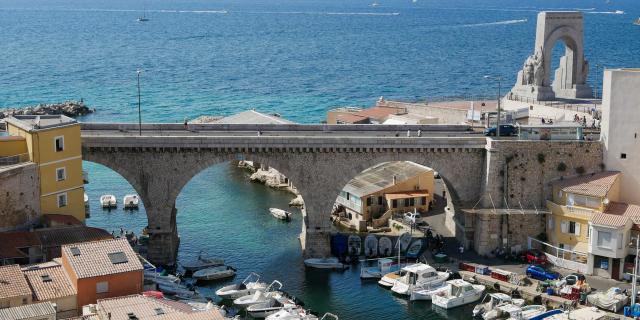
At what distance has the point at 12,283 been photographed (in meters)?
52.3

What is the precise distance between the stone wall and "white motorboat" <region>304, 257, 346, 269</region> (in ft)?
69.9

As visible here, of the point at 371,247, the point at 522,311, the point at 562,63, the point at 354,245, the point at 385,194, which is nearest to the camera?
the point at 522,311

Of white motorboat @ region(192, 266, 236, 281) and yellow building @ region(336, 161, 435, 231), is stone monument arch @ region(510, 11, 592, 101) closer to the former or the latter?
yellow building @ region(336, 161, 435, 231)

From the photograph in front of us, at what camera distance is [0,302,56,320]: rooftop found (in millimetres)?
48781

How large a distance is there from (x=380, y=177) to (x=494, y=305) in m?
23.9

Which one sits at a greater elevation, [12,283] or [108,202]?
[12,283]

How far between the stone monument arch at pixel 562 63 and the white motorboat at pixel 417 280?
3940 centimetres

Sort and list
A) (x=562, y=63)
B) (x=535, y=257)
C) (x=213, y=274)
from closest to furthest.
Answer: (x=213, y=274)
(x=535, y=257)
(x=562, y=63)

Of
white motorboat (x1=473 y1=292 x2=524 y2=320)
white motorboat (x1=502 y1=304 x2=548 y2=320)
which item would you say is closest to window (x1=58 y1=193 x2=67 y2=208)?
white motorboat (x1=473 y1=292 x2=524 y2=320)

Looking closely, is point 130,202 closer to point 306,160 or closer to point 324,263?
point 306,160

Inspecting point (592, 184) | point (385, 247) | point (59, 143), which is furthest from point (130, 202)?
point (592, 184)

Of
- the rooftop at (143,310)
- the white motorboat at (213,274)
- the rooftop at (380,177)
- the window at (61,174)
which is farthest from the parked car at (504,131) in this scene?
the rooftop at (143,310)

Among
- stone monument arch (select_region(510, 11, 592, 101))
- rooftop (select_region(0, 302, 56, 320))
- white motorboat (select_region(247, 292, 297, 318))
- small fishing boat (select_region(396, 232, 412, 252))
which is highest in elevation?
stone monument arch (select_region(510, 11, 592, 101))

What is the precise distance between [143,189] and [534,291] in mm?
30980
